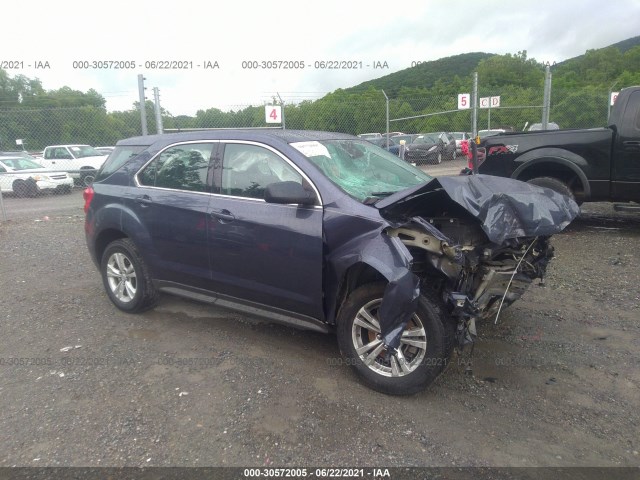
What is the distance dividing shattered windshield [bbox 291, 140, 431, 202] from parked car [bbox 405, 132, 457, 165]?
1577 cm

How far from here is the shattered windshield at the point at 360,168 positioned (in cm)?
373

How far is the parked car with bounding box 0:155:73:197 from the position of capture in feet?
51.5

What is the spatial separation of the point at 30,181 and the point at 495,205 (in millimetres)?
16230

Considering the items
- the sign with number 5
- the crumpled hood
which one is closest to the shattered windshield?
the crumpled hood

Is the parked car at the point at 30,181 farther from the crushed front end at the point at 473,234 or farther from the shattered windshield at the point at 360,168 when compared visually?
the crushed front end at the point at 473,234

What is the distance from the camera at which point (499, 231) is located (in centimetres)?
313

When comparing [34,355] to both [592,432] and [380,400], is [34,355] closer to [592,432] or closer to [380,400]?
[380,400]

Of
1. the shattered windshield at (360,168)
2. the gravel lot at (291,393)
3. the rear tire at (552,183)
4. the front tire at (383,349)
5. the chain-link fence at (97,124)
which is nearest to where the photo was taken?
the gravel lot at (291,393)

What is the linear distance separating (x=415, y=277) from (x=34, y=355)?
3.16 m

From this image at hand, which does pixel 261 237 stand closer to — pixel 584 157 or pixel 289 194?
pixel 289 194

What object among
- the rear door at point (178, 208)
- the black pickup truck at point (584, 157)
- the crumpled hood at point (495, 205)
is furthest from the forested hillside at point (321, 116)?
the crumpled hood at point (495, 205)

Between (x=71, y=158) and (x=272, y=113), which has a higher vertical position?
(x=272, y=113)

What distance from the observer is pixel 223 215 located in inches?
155

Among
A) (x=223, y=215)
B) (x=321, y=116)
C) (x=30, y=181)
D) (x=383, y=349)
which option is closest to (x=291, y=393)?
(x=383, y=349)
